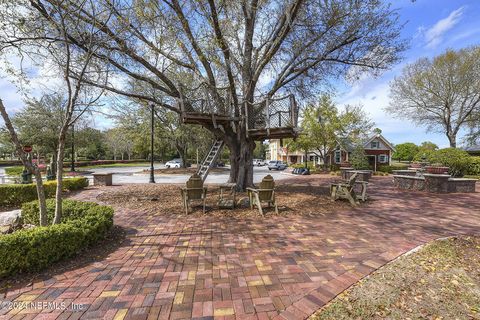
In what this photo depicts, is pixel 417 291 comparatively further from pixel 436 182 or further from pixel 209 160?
pixel 436 182

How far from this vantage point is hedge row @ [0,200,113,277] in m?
3.12

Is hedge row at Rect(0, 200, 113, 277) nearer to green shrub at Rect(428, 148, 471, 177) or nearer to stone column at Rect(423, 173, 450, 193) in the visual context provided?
stone column at Rect(423, 173, 450, 193)

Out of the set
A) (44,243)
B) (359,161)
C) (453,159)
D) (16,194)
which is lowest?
(16,194)

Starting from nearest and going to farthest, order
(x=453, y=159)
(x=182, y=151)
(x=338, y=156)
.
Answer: (x=453, y=159), (x=182, y=151), (x=338, y=156)

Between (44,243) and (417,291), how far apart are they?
15.6ft

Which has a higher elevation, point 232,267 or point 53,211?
point 53,211

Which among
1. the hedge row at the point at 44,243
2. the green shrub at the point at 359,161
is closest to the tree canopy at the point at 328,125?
the green shrub at the point at 359,161

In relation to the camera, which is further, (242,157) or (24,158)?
(242,157)

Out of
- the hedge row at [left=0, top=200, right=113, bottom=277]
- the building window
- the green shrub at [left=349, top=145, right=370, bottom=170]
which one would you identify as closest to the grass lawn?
the hedge row at [left=0, top=200, right=113, bottom=277]

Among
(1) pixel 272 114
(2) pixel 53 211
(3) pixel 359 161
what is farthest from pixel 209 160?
(3) pixel 359 161

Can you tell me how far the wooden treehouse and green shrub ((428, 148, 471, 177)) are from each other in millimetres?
14381

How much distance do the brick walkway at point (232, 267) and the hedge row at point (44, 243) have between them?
414 millimetres

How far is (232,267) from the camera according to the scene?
11.2ft

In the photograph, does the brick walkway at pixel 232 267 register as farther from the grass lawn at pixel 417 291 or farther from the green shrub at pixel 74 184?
the green shrub at pixel 74 184
